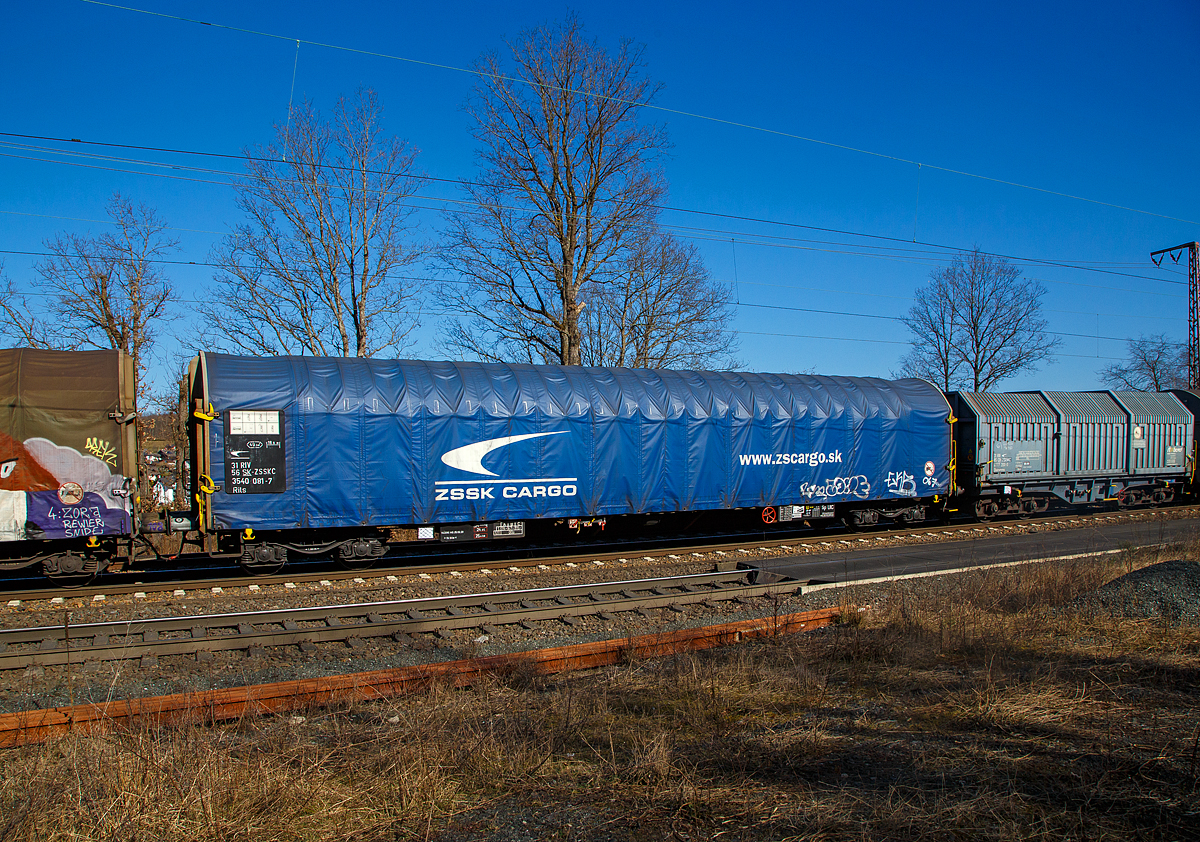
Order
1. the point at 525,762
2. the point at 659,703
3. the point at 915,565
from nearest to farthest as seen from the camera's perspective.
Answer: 1. the point at 525,762
2. the point at 659,703
3. the point at 915,565

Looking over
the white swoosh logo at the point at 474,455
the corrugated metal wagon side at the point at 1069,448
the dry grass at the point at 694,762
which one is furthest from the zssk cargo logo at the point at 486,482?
the corrugated metal wagon side at the point at 1069,448

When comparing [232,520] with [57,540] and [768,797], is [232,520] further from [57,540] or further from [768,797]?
[768,797]

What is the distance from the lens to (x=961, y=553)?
15.3 m

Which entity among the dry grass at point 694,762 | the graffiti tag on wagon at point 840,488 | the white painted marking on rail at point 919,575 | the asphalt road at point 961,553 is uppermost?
the graffiti tag on wagon at point 840,488

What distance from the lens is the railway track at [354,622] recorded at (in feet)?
26.0

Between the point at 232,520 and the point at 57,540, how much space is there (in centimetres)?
256

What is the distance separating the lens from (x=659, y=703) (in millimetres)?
6277

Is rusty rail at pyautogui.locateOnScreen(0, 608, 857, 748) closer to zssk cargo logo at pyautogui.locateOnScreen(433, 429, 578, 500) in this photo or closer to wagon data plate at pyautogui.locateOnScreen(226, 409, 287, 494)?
zssk cargo logo at pyautogui.locateOnScreen(433, 429, 578, 500)

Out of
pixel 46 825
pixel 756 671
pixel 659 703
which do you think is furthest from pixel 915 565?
pixel 46 825

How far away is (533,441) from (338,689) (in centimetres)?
844

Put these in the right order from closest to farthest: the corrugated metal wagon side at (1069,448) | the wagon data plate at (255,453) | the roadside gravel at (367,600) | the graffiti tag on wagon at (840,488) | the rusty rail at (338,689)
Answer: the rusty rail at (338,689) < the roadside gravel at (367,600) < the wagon data plate at (255,453) < the graffiti tag on wagon at (840,488) < the corrugated metal wagon side at (1069,448)

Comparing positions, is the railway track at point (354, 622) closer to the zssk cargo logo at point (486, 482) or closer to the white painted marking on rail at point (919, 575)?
the white painted marking on rail at point (919, 575)

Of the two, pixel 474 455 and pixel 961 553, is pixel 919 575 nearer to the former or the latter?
pixel 961 553

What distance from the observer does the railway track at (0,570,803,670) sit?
7.92 m
